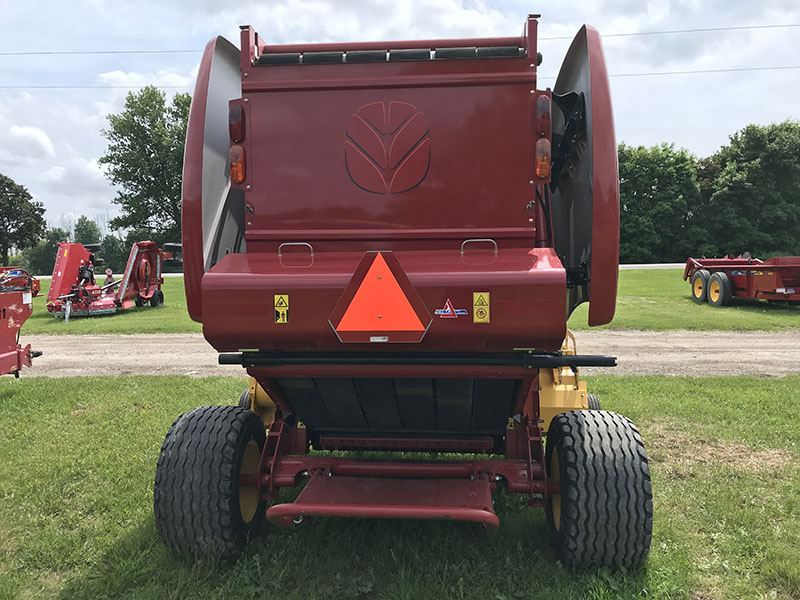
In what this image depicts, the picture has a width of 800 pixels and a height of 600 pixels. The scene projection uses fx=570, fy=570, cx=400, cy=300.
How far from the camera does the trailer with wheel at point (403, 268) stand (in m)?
2.40

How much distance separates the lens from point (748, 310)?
13.9 m

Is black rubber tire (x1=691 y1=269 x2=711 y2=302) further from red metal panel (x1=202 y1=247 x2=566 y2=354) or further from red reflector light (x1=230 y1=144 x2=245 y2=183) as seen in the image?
red reflector light (x1=230 y1=144 x2=245 y2=183)

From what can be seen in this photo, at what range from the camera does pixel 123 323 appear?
1367 cm

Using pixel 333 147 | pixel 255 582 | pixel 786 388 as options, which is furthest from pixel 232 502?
pixel 786 388

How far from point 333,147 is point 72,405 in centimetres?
522

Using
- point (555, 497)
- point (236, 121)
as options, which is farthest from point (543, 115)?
point (555, 497)

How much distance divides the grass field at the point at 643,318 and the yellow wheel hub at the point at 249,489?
915 cm

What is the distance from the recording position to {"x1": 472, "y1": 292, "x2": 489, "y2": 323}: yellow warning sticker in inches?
92.0

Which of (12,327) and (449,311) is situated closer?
(449,311)

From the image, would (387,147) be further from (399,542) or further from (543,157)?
(399,542)

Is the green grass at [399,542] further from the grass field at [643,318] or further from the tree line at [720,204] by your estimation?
the tree line at [720,204]

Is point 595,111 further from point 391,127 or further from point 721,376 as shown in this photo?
point 721,376

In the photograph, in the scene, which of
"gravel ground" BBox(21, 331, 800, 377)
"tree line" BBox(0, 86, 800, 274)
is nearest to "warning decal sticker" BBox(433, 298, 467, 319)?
"gravel ground" BBox(21, 331, 800, 377)

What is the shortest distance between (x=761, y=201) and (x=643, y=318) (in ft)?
118
